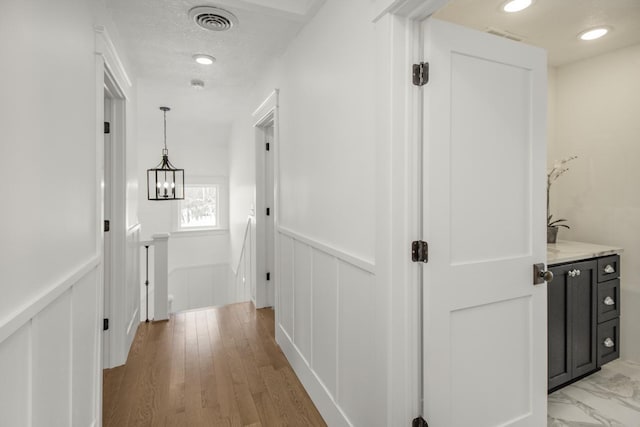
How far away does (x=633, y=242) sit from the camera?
2557 millimetres

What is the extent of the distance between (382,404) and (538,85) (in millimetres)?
1669

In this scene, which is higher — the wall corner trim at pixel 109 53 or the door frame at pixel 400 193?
the wall corner trim at pixel 109 53

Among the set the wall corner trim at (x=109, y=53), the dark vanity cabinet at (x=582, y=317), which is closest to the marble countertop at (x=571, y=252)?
the dark vanity cabinet at (x=582, y=317)

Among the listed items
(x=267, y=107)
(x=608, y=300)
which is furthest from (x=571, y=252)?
(x=267, y=107)

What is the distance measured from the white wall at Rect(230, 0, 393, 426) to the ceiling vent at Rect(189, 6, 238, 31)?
485 millimetres

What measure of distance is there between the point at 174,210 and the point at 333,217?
5228 mm

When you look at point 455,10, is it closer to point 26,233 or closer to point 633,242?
point 633,242

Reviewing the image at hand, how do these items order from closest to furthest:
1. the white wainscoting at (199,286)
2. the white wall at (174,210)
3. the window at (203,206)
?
the white wall at (174,210)
the white wainscoting at (199,286)
the window at (203,206)

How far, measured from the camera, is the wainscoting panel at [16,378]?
2.78 feet

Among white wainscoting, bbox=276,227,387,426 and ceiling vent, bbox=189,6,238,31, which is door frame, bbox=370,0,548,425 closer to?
white wainscoting, bbox=276,227,387,426

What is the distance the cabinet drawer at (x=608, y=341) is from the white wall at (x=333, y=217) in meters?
1.89

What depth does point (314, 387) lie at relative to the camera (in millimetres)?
2098

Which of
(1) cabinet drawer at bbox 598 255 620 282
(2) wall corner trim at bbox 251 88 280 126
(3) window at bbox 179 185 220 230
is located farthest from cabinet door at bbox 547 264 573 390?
(3) window at bbox 179 185 220 230

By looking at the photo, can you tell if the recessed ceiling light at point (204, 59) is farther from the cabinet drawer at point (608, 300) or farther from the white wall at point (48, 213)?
the cabinet drawer at point (608, 300)
